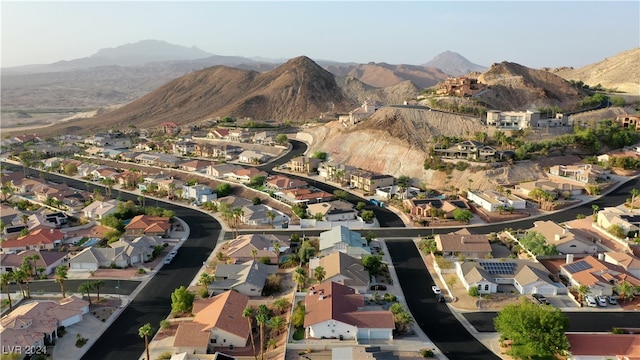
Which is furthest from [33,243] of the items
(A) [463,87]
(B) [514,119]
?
(A) [463,87]

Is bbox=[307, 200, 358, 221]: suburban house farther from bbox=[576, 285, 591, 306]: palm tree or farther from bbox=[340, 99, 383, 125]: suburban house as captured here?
bbox=[340, 99, 383, 125]: suburban house

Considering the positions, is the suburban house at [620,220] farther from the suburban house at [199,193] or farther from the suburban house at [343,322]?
the suburban house at [199,193]

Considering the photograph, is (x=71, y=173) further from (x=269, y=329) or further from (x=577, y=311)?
(x=577, y=311)

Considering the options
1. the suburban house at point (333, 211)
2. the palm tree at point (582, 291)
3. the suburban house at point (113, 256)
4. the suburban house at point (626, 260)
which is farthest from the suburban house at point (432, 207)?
the suburban house at point (113, 256)

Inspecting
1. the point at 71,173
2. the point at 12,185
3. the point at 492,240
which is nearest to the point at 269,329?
the point at 492,240

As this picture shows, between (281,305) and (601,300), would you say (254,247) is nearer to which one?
(281,305)

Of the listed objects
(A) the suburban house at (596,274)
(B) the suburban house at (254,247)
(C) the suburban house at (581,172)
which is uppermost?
(C) the suburban house at (581,172)

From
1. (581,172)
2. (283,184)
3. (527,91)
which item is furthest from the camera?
(527,91)

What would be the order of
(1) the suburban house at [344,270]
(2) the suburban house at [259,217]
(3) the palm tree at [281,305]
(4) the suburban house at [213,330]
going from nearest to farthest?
(4) the suburban house at [213,330] < (3) the palm tree at [281,305] < (1) the suburban house at [344,270] < (2) the suburban house at [259,217]

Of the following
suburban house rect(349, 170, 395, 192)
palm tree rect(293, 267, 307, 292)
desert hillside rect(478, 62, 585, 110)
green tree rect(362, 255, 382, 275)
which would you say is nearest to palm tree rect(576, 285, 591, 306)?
green tree rect(362, 255, 382, 275)
